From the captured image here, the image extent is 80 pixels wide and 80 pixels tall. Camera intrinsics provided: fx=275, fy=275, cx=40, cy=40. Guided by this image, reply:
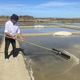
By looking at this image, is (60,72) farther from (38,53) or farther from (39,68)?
(38,53)

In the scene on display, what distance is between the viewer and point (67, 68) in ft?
40.9

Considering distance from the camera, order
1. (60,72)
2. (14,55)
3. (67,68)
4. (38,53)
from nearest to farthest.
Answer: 1. (60,72)
2. (67,68)
3. (14,55)
4. (38,53)

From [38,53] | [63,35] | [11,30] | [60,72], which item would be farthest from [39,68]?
[63,35]

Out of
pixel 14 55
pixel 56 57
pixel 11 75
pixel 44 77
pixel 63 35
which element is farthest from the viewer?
pixel 63 35

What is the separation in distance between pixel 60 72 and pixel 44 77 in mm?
1066

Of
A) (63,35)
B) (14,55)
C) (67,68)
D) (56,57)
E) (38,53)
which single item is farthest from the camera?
(63,35)

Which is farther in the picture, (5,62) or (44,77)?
(5,62)

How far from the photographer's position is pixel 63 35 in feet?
103

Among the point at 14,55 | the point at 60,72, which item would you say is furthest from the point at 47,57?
the point at 60,72

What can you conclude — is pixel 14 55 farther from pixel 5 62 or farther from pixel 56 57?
pixel 56 57

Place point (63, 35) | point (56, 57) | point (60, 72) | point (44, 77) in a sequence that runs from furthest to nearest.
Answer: point (63, 35), point (56, 57), point (60, 72), point (44, 77)

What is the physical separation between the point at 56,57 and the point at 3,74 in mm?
5956

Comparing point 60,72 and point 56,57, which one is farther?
point 56,57

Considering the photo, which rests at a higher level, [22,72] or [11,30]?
[11,30]
